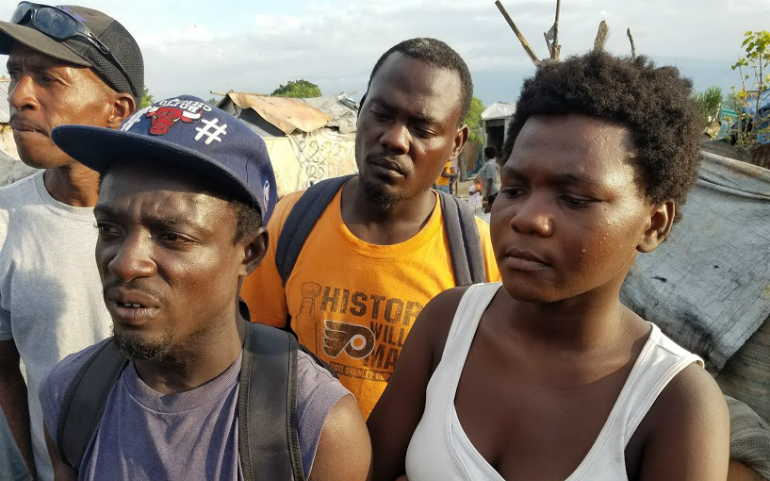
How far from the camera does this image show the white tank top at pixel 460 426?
1376mm

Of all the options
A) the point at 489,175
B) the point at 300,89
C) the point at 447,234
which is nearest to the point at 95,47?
the point at 447,234

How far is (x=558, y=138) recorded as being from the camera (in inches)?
57.1

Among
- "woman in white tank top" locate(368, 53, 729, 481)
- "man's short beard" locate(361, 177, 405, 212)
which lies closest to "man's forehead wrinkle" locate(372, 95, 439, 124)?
"man's short beard" locate(361, 177, 405, 212)

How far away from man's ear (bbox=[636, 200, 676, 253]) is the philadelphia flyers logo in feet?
3.45

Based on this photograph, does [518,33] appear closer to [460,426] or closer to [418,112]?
[418,112]

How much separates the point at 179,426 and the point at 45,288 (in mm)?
1080

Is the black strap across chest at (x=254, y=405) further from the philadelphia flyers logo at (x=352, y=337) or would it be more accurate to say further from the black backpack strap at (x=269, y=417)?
the philadelphia flyers logo at (x=352, y=337)

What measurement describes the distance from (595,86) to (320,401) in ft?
3.69

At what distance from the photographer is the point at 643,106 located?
144cm

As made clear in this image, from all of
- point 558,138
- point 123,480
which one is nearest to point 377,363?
point 123,480

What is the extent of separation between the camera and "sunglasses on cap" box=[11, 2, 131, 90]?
243cm

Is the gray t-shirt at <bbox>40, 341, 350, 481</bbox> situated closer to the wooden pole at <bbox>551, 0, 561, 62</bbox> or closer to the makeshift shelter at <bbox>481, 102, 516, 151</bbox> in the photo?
the wooden pole at <bbox>551, 0, 561, 62</bbox>

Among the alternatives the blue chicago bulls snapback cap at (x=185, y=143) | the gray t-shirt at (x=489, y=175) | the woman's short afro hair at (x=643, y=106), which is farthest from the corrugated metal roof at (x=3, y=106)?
the woman's short afro hair at (x=643, y=106)

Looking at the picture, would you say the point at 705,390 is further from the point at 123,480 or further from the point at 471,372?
the point at 123,480
